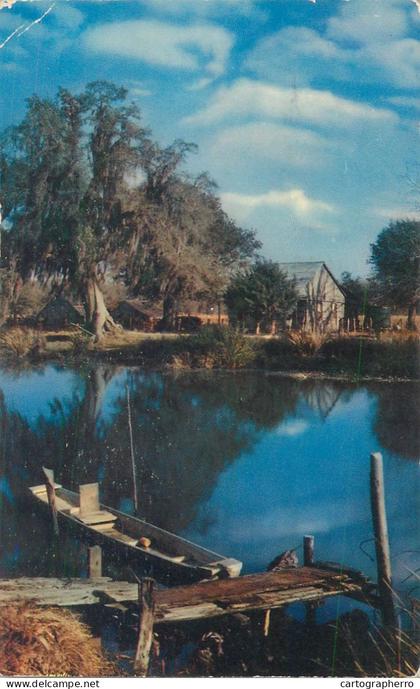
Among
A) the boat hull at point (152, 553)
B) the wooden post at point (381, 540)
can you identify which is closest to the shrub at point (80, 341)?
the boat hull at point (152, 553)

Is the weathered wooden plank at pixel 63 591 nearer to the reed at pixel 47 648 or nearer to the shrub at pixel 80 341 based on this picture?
the reed at pixel 47 648

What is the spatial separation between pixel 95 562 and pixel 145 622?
2.83ft

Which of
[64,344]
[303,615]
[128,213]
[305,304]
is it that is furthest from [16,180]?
[303,615]

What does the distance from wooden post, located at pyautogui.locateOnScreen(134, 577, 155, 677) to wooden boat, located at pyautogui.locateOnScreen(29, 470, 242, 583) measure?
490 mm

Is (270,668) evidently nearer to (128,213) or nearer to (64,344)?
(64,344)

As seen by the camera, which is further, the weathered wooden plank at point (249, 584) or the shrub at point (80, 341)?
the shrub at point (80, 341)

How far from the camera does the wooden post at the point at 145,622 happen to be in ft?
13.3

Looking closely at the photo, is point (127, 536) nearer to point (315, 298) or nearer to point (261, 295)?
point (261, 295)

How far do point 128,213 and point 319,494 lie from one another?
2313 mm

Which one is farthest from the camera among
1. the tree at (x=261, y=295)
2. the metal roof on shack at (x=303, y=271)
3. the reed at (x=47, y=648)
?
the tree at (x=261, y=295)

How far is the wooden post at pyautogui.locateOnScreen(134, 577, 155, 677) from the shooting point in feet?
Answer: 13.3

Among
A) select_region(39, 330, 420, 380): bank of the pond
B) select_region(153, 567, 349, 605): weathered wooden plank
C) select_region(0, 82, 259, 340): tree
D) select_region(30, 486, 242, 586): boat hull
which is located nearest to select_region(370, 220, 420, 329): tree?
select_region(39, 330, 420, 380): bank of the pond

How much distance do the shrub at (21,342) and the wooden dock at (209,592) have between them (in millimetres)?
1544

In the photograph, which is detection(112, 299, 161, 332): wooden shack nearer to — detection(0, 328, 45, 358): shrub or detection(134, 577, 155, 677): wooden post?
detection(0, 328, 45, 358): shrub
